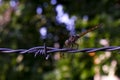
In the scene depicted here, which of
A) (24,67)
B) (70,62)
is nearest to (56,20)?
(24,67)

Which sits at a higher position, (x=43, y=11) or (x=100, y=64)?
(x=43, y=11)

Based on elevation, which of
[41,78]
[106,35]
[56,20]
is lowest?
[41,78]

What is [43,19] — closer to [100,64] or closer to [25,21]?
[25,21]

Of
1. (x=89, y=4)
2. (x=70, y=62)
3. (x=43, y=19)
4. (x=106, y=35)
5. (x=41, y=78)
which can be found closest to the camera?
(x=106, y=35)

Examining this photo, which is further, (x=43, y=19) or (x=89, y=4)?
(x=43, y=19)

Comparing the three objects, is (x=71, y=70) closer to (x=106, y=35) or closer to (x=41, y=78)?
(x=106, y=35)

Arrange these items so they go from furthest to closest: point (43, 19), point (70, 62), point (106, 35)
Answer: point (43, 19), point (70, 62), point (106, 35)

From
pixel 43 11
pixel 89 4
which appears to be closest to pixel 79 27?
pixel 89 4
